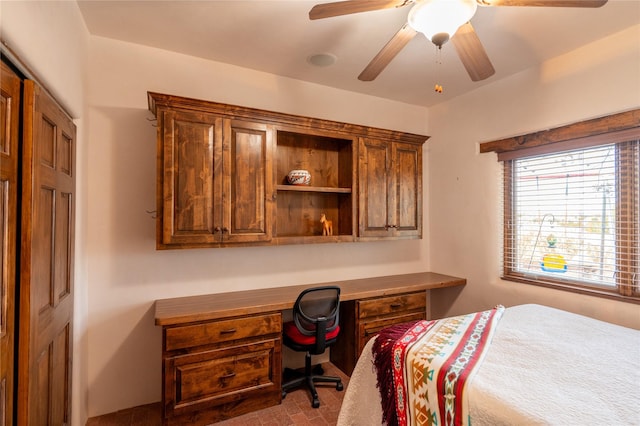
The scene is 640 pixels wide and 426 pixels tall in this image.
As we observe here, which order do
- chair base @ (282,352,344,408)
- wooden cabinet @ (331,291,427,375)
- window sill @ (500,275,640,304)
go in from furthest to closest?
wooden cabinet @ (331,291,427,375)
chair base @ (282,352,344,408)
window sill @ (500,275,640,304)

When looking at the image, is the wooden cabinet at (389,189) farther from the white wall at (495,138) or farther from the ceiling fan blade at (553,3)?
the ceiling fan blade at (553,3)

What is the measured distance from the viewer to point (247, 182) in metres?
2.42

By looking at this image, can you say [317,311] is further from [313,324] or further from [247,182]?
[247,182]

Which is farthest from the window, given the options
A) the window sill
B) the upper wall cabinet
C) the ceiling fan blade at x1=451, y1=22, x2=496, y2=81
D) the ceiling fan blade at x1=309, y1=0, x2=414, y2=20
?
the ceiling fan blade at x1=309, y1=0, x2=414, y2=20

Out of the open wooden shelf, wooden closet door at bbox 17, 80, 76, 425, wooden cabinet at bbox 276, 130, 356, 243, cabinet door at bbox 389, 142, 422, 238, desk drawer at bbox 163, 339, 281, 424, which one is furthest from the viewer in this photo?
cabinet door at bbox 389, 142, 422, 238

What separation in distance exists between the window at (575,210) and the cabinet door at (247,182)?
2154 millimetres

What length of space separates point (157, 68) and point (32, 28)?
1.33 m

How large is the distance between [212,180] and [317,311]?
1.27 metres

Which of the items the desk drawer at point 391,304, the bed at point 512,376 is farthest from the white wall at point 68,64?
the desk drawer at point 391,304

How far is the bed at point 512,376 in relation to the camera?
1.14m

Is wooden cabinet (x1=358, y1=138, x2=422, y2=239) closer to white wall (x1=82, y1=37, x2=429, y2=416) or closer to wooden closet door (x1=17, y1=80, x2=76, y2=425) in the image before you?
white wall (x1=82, y1=37, x2=429, y2=416)

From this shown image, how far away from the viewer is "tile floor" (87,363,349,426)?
2223 millimetres

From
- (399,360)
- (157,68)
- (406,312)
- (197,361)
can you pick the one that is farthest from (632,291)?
(157,68)

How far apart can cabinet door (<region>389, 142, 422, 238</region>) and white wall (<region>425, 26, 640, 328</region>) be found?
474mm
